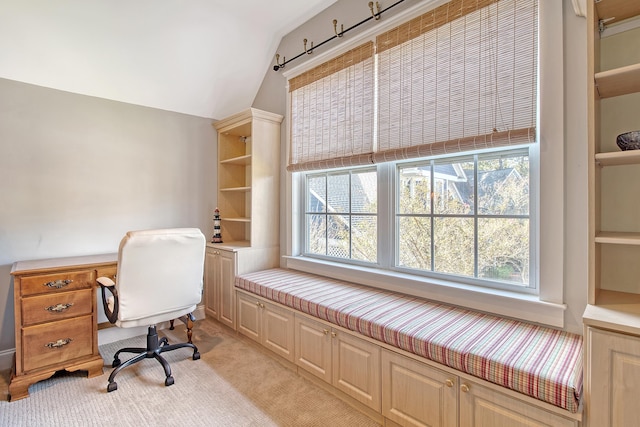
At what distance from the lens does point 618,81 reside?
1199mm

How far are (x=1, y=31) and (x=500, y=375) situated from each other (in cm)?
373

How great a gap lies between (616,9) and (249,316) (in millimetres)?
2890

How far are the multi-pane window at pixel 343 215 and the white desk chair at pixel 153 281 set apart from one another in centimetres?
113

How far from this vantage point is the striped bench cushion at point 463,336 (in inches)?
46.6

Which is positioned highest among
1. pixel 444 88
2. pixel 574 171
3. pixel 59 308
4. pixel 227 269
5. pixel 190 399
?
pixel 444 88

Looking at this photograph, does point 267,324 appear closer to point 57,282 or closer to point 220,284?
point 220,284

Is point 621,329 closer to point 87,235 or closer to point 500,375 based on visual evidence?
point 500,375

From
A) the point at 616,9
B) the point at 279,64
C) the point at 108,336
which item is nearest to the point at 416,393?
the point at 616,9

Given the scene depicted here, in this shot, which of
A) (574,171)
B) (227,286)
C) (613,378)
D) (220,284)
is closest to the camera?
(613,378)

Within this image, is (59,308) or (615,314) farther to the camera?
(59,308)

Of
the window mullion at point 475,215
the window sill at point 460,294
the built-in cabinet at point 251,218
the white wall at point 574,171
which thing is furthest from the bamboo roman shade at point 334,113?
the white wall at point 574,171

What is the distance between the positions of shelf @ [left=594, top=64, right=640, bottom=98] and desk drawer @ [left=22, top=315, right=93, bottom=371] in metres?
3.24

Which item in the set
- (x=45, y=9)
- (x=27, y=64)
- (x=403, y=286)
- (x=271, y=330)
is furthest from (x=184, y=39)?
(x=403, y=286)

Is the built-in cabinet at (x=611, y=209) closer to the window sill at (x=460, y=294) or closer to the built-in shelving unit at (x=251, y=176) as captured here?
the window sill at (x=460, y=294)
